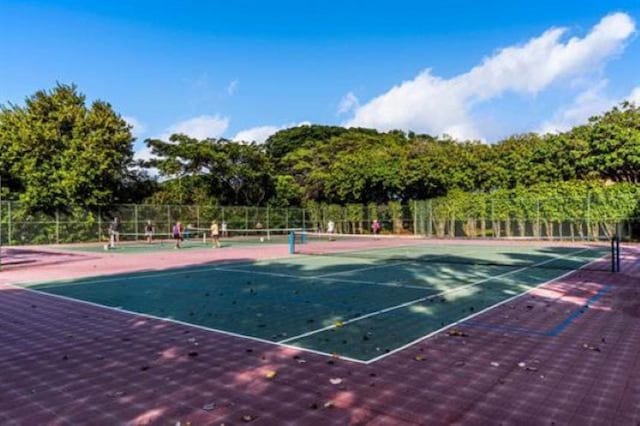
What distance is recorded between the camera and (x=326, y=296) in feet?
32.6

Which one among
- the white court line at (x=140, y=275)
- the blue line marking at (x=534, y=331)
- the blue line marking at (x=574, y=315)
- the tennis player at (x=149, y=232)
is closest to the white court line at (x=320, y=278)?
the white court line at (x=140, y=275)

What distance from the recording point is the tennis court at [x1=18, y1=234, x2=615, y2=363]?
6.84m

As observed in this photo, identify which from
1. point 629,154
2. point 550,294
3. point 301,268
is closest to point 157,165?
point 301,268

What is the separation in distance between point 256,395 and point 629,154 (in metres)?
30.9

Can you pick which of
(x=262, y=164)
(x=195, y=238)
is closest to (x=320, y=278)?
(x=195, y=238)

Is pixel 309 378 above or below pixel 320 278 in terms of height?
below

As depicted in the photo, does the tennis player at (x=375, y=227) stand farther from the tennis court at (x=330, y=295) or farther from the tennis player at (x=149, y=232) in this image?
the tennis court at (x=330, y=295)

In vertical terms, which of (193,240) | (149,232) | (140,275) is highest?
(149,232)

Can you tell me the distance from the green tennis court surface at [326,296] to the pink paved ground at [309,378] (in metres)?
0.58

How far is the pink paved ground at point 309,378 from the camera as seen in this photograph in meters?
4.07

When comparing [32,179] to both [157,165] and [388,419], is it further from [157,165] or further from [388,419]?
[388,419]

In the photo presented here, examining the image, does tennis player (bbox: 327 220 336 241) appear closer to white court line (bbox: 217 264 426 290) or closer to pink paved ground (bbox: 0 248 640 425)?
A: white court line (bbox: 217 264 426 290)

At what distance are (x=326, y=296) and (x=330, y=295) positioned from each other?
15 centimetres

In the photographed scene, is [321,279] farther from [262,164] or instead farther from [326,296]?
[262,164]
